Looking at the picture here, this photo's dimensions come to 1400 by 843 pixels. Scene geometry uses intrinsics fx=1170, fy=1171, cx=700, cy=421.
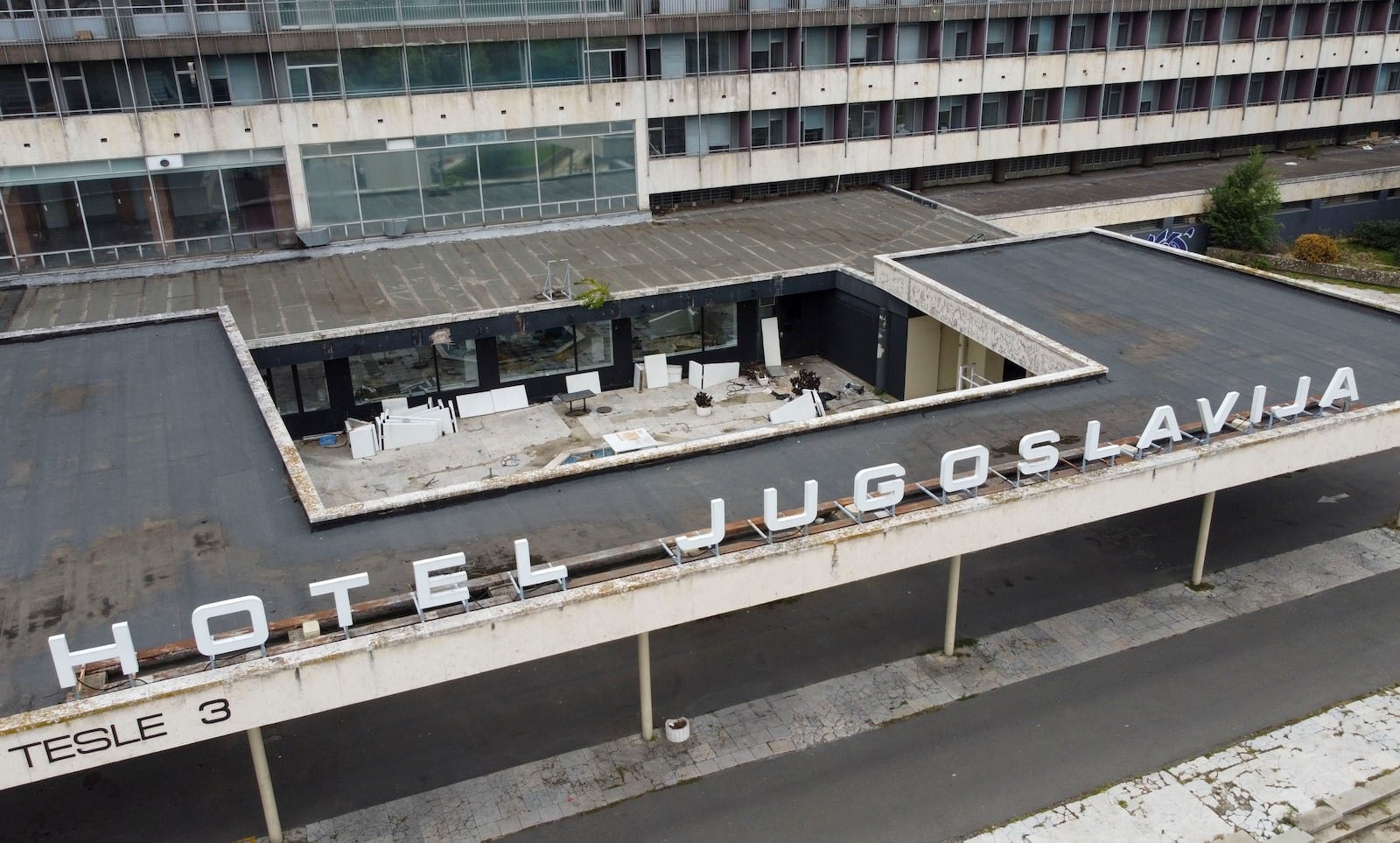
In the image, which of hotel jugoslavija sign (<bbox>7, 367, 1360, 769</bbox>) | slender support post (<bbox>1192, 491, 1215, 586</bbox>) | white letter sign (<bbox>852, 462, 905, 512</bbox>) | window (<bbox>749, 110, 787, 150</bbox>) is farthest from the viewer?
window (<bbox>749, 110, 787, 150</bbox>)

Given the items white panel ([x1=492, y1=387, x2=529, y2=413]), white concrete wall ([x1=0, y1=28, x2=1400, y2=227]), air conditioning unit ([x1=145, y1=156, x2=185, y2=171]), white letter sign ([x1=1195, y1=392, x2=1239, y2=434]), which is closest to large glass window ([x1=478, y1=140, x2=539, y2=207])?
white concrete wall ([x1=0, y1=28, x2=1400, y2=227])

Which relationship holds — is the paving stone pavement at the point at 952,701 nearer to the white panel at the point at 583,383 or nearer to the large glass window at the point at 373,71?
the white panel at the point at 583,383

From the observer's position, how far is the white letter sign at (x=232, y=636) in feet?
58.6

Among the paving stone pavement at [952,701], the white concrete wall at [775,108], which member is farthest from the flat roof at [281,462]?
the white concrete wall at [775,108]

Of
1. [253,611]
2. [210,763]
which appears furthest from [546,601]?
[210,763]

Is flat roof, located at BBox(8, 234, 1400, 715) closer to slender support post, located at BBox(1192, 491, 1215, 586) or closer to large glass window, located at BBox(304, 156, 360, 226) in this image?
slender support post, located at BBox(1192, 491, 1215, 586)

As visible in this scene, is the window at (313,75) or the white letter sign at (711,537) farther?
the window at (313,75)

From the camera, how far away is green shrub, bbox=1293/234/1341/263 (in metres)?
56.0

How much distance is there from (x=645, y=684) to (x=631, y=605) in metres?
3.47

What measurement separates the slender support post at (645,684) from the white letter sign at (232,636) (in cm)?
693

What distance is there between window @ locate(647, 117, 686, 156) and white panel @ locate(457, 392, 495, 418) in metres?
14.1

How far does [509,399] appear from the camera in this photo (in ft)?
134

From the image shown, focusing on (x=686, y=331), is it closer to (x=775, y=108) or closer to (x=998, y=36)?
(x=775, y=108)

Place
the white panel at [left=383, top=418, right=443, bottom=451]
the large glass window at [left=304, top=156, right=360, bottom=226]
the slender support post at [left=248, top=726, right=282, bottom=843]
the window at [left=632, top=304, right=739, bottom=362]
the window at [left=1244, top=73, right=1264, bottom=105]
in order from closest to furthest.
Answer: the slender support post at [left=248, top=726, right=282, bottom=843] → the white panel at [left=383, top=418, right=443, bottom=451] → the window at [left=632, top=304, right=739, bottom=362] → the large glass window at [left=304, top=156, right=360, bottom=226] → the window at [left=1244, top=73, right=1264, bottom=105]
